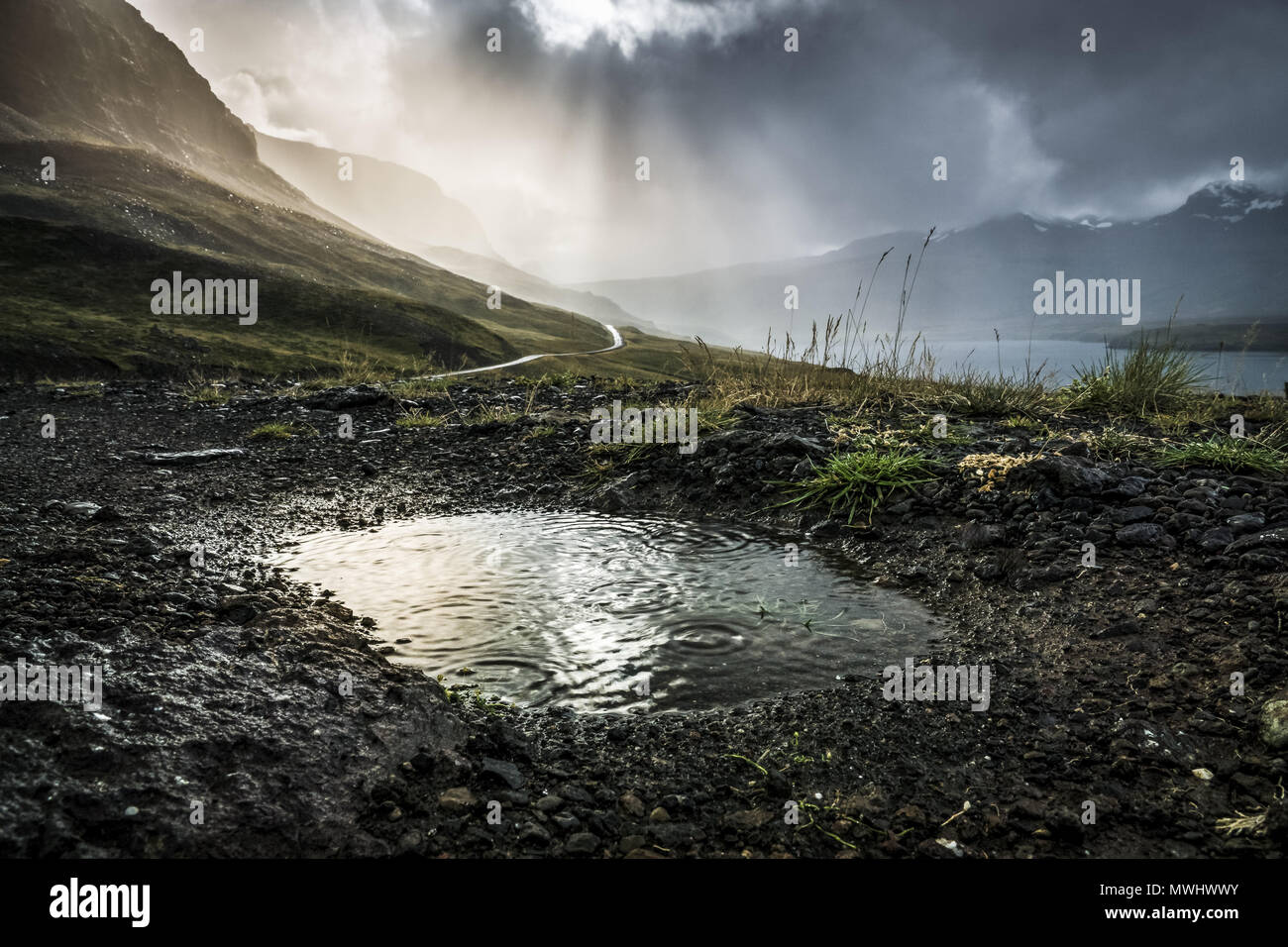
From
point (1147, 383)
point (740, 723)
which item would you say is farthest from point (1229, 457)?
point (740, 723)

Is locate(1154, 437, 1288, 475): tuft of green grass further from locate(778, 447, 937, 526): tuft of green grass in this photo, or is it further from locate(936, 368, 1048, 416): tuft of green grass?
locate(936, 368, 1048, 416): tuft of green grass

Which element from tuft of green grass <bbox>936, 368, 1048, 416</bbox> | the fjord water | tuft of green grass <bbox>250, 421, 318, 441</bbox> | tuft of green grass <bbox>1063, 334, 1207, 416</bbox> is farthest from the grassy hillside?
tuft of green grass <bbox>1063, 334, 1207, 416</bbox>

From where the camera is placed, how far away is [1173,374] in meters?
9.27

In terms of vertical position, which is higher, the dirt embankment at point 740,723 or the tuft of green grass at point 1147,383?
the tuft of green grass at point 1147,383

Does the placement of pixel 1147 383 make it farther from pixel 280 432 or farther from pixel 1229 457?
pixel 280 432

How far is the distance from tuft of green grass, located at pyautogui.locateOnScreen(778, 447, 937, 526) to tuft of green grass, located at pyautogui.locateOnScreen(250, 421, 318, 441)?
7.73 m

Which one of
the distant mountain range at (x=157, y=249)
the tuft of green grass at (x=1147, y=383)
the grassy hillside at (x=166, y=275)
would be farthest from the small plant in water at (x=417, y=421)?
the distant mountain range at (x=157, y=249)

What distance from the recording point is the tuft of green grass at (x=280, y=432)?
10133 millimetres

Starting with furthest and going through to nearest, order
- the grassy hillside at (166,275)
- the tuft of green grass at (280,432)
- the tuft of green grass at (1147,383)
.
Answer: the grassy hillside at (166,275), the tuft of green grass at (280,432), the tuft of green grass at (1147,383)

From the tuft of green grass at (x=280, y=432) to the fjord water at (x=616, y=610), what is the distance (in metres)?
4.65

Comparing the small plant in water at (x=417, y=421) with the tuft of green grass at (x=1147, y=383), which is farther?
the small plant in water at (x=417, y=421)

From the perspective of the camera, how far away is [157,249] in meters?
52.3

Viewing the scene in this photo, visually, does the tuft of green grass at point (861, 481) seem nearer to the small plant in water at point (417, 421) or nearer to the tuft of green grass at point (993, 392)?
the tuft of green grass at point (993, 392)
